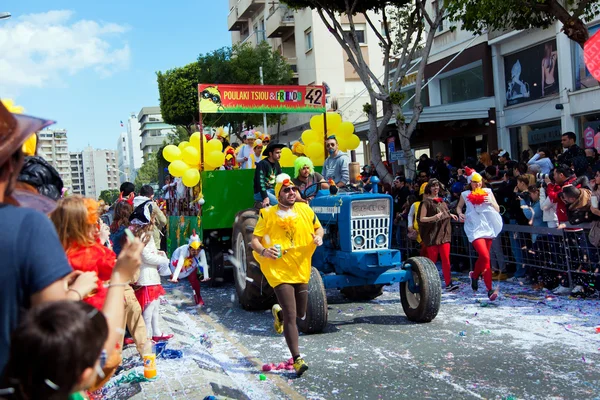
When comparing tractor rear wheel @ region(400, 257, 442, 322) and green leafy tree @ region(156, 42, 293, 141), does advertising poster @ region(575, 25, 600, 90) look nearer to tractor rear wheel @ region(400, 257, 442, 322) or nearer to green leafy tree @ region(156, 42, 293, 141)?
tractor rear wheel @ region(400, 257, 442, 322)

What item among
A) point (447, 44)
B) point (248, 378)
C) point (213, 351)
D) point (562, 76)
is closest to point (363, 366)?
point (248, 378)

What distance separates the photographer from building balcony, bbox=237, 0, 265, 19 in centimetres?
4331

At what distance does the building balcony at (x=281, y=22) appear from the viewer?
38.5 metres

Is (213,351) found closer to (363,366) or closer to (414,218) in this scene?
(363,366)

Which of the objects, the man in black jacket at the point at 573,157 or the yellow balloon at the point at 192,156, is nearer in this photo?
the man in black jacket at the point at 573,157

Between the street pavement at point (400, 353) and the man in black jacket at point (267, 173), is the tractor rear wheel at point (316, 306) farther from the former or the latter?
the man in black jacket at point (267, 173)

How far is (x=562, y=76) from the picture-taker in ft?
61.5

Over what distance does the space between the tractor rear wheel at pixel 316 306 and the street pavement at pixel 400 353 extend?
6.2 inches

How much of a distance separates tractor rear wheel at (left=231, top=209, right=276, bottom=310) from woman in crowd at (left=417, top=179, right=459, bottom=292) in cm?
254

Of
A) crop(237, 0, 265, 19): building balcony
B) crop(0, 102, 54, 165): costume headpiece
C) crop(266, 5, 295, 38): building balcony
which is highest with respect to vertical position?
crop(237, 0, 265, 19): building balcony

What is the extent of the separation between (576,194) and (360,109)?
Result: 1000 inches

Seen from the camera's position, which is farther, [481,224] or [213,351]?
[481,224]

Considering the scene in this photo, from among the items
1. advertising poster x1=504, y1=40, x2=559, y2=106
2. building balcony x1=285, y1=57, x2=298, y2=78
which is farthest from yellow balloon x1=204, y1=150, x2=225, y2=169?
building balcony x1=285, y1=57, x2=298, y2=78

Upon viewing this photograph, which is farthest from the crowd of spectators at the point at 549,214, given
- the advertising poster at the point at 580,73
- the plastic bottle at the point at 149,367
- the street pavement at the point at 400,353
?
the advertising poster at the point at 580,73
